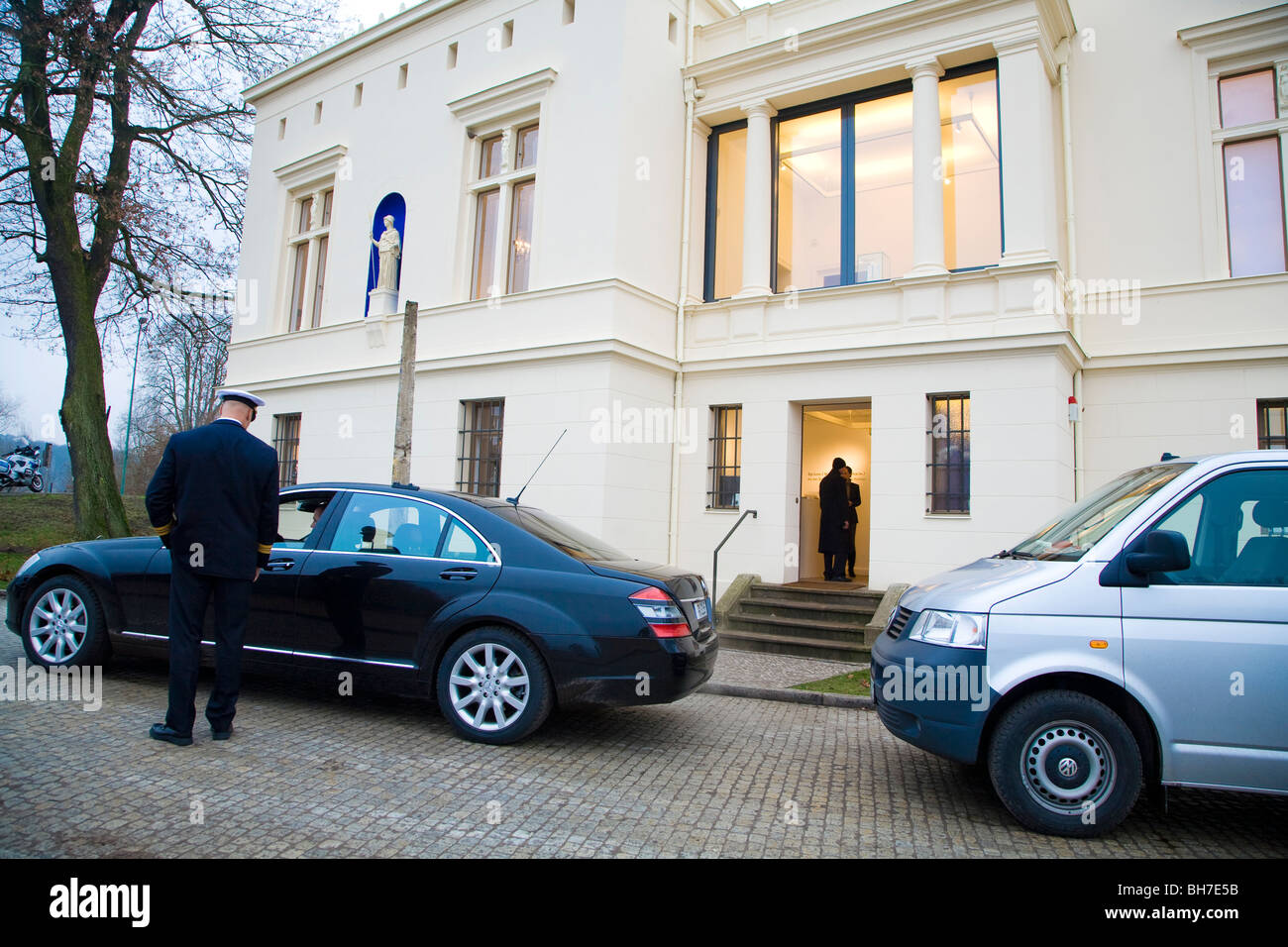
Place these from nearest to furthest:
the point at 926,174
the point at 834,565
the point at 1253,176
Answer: the point at 1253,176
the point at 926,174
the point at 834,565

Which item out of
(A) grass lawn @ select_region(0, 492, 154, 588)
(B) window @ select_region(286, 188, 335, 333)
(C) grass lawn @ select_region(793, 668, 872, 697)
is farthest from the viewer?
(B) window @ select_region(286, 188, 335, 333)

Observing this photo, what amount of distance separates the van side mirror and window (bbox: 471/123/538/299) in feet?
35.8

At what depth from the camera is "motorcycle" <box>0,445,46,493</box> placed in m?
30.1

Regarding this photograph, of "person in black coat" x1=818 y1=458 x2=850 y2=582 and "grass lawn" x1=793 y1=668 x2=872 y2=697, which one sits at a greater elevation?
"person in black coat" x1=818 y1=458 x2=850 y2=582

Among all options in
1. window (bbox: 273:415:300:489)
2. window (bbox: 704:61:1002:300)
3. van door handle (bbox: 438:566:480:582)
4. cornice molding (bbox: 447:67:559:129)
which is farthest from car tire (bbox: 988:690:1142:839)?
window (bbox: 273:415:300:489)

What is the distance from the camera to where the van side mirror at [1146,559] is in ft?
12.8

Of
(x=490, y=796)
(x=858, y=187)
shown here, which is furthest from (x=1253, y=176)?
(x=490, y=796)

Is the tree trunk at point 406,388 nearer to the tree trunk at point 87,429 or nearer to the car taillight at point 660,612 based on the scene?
the car taillight at point 660,612

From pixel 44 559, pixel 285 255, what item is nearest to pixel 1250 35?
pixel 44 559

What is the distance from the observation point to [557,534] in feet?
19.5

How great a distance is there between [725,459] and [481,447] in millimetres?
4106

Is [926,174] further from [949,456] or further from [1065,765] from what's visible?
[1065,765]

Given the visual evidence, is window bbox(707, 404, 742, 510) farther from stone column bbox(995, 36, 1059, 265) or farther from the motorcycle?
the motorcycle

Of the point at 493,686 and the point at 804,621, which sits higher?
the point at 804,621
